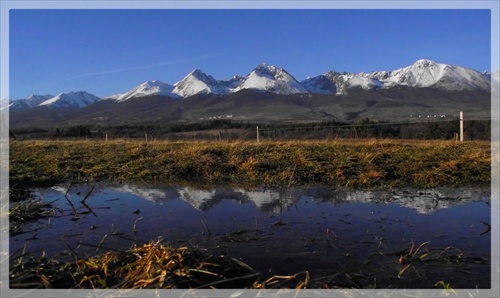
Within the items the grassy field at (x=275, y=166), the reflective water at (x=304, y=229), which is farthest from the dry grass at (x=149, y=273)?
the grassy field at (x=275, y=166)

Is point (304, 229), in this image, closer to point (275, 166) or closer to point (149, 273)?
point (149, 273)

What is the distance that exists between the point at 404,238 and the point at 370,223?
2.07ft

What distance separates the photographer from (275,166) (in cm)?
914

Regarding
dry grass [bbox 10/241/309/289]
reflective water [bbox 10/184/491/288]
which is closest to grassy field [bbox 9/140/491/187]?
reflective water [bbox 10/184/491/288]

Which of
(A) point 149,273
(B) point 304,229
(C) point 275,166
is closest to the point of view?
(A) point 149,273

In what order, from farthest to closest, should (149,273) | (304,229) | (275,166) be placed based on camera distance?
(275,166), (304,229), (149,273)

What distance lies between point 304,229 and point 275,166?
470 cm

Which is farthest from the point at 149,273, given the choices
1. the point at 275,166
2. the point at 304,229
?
the point at 275,166

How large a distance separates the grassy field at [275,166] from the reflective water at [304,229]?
110 centimetres

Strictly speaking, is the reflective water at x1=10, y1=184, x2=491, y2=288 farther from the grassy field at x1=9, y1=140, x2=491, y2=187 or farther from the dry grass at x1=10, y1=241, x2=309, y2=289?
the grassy field at x1=9, y1=140, x2=491, y2=187

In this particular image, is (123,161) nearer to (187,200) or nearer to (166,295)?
(187,200)

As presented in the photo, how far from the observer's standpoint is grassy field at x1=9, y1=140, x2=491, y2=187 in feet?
26.5

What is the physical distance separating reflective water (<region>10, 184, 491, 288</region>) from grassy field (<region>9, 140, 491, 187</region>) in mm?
1098

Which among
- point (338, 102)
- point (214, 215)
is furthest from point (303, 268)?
point (338, 102)
